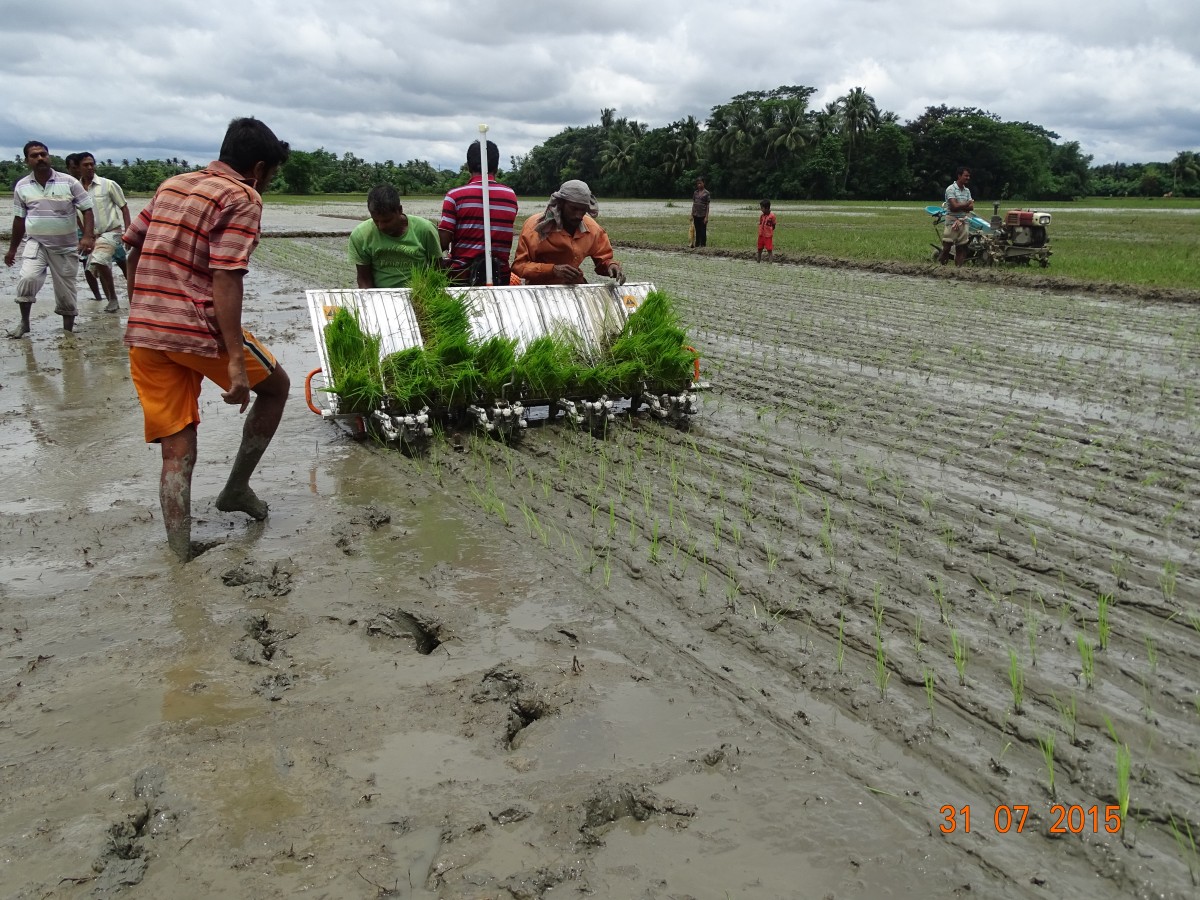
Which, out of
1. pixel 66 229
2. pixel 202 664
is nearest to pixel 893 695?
pixel 202 664

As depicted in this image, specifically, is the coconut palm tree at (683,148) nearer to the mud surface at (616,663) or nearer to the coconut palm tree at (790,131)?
the coconut palm tree at (790,131)

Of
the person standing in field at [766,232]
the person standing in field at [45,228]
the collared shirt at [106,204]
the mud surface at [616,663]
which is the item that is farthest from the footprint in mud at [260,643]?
the person standing in field at [766,232]

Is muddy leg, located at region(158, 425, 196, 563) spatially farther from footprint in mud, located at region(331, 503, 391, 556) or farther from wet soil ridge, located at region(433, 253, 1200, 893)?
wet soil ridge, located at region(433, 253, 1200, 893)

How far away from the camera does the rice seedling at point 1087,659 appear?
2.99 metres

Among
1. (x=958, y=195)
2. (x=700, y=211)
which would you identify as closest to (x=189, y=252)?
(x=958, y=195)

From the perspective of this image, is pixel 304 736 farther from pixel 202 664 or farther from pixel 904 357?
pixel 904 357

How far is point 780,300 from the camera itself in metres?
11.9

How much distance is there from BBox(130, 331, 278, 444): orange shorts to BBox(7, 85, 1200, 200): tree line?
60211mm

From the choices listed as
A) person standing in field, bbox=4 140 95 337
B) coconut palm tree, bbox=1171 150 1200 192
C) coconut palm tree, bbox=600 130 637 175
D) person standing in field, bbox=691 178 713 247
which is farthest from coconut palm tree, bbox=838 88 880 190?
person standing in field, bbox=4 140 95 337

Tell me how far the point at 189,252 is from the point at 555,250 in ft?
10.7

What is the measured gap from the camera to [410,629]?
345 cm

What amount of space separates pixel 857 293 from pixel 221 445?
910 centimetres

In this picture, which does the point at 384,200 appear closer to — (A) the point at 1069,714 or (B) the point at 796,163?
(A) the point at 1069,714

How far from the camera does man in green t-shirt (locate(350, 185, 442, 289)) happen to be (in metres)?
6.27
